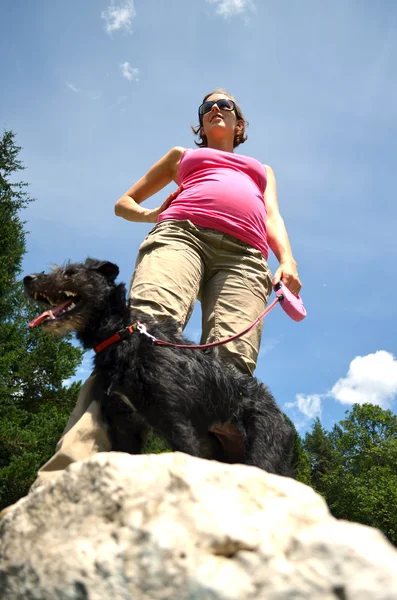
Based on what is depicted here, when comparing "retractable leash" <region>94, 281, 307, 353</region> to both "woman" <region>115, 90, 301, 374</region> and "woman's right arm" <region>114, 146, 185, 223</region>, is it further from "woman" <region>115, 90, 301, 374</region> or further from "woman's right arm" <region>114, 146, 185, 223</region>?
"woman's right arm" <region>114, 146, 185, 223</region>

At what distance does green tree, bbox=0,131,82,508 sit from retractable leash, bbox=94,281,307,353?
16.0 metres

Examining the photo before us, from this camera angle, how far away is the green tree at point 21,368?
18.0 m

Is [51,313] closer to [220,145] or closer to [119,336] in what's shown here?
[119,336]

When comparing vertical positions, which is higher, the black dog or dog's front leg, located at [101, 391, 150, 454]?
the black dog

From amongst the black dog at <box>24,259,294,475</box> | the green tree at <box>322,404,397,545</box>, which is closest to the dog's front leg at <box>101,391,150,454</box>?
the black dog at <box>24,259,294,475</box>

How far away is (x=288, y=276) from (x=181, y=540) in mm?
2907

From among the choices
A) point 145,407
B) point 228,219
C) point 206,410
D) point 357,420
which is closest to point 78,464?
point 145,407

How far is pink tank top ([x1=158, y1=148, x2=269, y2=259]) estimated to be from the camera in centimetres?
398

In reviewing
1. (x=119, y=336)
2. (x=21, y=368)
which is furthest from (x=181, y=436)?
(x=21, y=368)

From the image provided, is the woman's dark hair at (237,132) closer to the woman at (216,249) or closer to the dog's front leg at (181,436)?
the woman at (216,249)

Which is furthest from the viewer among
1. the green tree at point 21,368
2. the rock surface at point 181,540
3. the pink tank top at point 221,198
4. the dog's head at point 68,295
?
the green tree at point 21,368

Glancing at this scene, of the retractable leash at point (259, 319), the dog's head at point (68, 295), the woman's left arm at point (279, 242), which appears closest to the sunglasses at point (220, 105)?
the woman's left arm at point (279, 242)

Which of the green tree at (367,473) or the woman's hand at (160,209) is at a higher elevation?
the green tree at (367,473)

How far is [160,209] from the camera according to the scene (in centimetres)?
438
